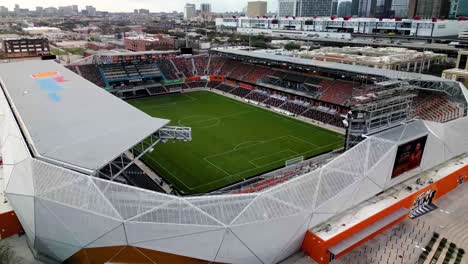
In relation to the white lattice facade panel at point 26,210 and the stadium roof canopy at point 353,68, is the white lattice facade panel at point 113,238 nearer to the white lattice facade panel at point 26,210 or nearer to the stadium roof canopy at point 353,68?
the white lattice facade panel at point 26,210

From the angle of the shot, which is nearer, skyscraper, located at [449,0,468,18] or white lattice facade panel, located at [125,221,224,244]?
white lattice facade panel, located at [125,221,224,244]

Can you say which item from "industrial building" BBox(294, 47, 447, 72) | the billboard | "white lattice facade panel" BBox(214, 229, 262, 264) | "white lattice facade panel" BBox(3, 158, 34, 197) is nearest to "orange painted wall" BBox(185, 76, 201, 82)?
"industrial building" BBox(294, 47, 447, 72)

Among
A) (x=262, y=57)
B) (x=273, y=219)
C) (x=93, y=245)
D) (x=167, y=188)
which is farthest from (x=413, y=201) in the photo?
(x=262, y=57)

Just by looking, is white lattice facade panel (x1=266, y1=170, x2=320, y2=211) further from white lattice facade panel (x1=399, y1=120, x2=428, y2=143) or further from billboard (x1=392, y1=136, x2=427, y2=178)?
white lattice facade panel (x1=399, y1=120, x2=428, y2=143)

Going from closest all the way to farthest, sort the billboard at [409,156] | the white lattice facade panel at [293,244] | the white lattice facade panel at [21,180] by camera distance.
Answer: the white lattice facade panel at [21,180]
the white lattice facade panel at [293,244]
the billboard at [409,156]

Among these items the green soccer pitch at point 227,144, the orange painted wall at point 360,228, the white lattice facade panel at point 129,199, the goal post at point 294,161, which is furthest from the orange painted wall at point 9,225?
the goal post at point 294,161

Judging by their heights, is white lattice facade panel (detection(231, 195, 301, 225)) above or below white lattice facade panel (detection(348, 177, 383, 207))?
above
